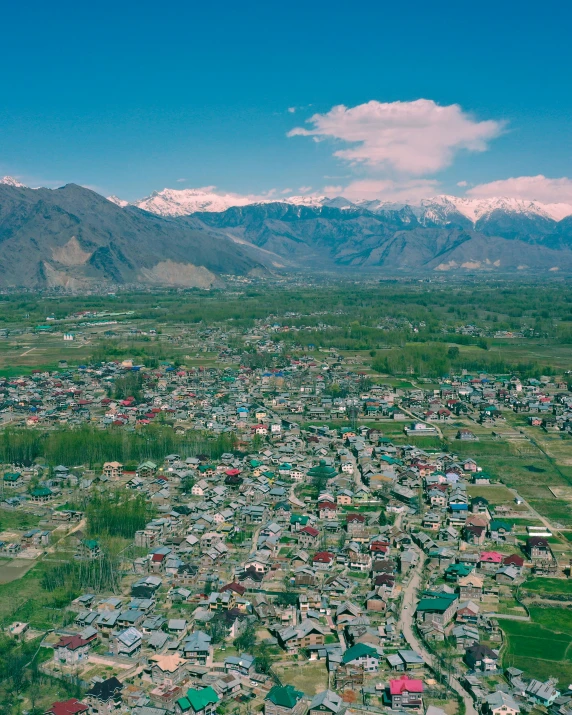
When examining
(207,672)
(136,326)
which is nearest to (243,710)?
(207,672)

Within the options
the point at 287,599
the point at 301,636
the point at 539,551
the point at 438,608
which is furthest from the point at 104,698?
the point at 539,551

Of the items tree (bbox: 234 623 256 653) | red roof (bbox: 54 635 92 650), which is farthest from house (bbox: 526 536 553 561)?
red roof (bbox: 54 635 92 650)

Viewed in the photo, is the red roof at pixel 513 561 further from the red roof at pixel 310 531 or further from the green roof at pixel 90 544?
the green roof at pixel 90 544

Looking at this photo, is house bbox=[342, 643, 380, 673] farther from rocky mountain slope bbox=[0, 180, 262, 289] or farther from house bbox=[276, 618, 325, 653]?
rocky mountain slope bbox=[0, 180, 262, 289]

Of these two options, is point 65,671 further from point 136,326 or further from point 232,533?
point 136,326

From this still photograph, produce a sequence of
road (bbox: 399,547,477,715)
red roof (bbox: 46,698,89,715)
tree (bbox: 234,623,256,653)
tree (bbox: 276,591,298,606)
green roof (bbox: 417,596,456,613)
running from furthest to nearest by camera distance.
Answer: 1. tree (bbox: 276,591,298,606)
2. green roof (bbox: 417,596,456,613)
3. tree (bbox: 234,623,256,653)
4. road (bbox: 399,547,477,715)
5. red roof (bbox: 46,698,89,715)
